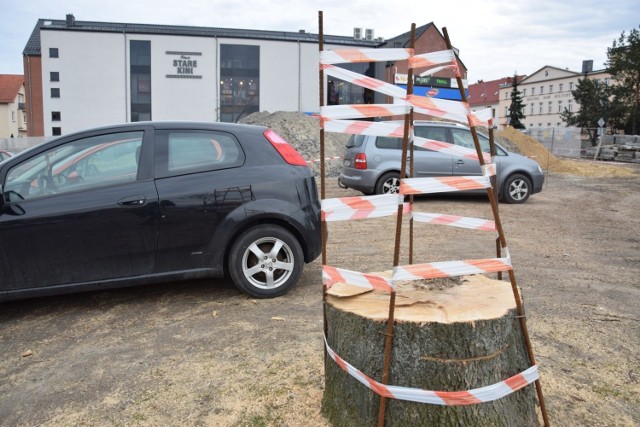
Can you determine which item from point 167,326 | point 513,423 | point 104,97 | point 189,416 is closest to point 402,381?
point 513,423

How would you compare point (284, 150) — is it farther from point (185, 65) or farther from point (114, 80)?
point (114, 80)

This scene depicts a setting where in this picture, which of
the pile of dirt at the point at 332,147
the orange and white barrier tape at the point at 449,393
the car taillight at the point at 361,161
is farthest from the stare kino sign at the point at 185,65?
the orange and white barrier tape at the point at 449,393

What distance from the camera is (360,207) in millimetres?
2535

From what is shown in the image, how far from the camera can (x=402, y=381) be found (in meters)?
2.38

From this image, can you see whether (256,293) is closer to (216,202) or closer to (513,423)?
(216,202)

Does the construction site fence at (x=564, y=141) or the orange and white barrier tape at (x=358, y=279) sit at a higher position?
the construction site fence at (x=564, y=141)

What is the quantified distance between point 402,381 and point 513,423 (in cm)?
60

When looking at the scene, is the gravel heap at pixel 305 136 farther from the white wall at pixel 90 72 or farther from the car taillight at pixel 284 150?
the white wall at pixel 90 72

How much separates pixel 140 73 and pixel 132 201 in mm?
58932

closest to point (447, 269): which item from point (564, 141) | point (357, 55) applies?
point (357, 55)

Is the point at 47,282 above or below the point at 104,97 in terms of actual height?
Result: below

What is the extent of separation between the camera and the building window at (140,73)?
190 feet

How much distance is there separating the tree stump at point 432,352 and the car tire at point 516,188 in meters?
9.99

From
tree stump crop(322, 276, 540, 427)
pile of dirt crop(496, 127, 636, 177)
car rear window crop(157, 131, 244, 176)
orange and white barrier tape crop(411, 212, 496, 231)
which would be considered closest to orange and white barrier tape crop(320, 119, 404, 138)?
orange and white barrier tape crop(411, 212, 496, 231)
